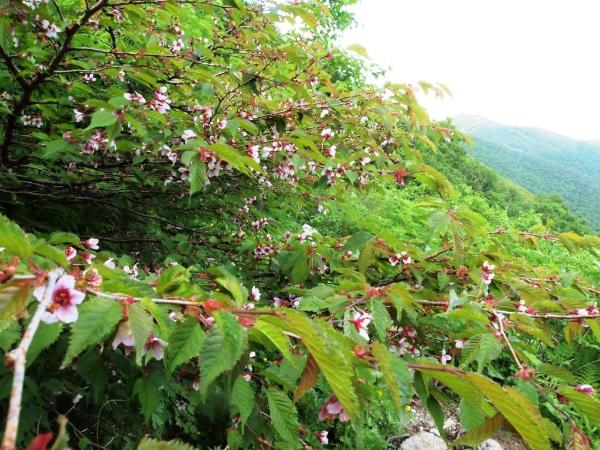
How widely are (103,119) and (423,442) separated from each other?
3.66 metres

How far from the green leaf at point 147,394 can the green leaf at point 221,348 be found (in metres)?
0.46

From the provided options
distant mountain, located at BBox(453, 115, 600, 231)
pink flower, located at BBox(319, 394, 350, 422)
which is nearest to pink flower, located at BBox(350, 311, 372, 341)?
pink flower, located at BBox(319, 394, 350, 422)

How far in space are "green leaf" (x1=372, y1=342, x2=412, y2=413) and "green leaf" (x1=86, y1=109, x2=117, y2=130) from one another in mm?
1285

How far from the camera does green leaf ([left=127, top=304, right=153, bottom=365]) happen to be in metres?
0.65

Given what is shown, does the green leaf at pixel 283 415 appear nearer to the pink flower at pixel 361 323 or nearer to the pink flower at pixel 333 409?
the pink flower at pixel 333 409

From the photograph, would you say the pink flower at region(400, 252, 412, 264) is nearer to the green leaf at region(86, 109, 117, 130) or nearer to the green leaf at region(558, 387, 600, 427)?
the green leaf at region(558, 387, 600, 427)

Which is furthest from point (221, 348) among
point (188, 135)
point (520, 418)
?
point (188, 135)

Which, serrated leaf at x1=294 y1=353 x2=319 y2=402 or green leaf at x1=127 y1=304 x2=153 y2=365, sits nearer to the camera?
green leaf at x1=127 y1=304 x2=153 y2=365

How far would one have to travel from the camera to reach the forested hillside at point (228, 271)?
0.71 m

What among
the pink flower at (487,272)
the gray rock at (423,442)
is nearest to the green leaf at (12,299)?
the pink flower at (487,272)

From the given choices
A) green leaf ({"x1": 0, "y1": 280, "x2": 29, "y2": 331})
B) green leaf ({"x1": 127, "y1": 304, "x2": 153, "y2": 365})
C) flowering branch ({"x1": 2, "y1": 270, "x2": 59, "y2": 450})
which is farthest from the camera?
green leaf ({"x1": 127, "y1": 304, "x2": 153, "y2": 365})

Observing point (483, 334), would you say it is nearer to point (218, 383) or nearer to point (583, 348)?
point (218, 383)

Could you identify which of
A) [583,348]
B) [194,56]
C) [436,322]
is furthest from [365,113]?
[583,348]

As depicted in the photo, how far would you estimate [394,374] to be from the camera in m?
0.80
